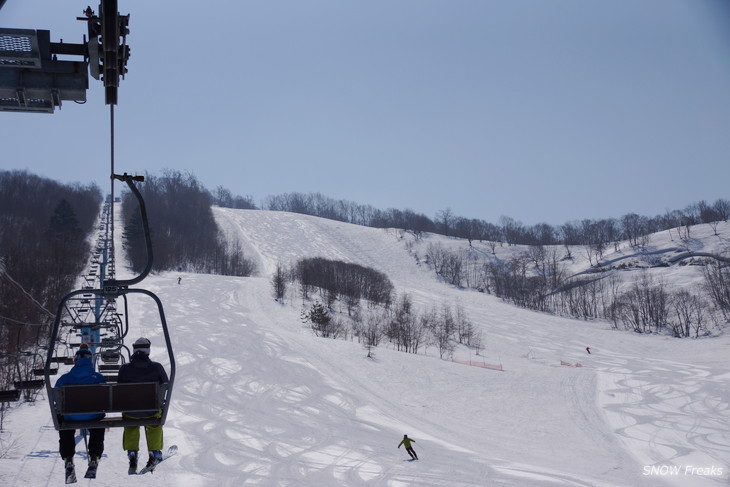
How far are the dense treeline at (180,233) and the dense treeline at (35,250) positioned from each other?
8.11 meters

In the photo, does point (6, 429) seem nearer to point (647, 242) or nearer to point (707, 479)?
point (707, 479)

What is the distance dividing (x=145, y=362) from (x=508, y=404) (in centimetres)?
3565

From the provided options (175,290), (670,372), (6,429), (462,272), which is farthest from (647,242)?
(6,429)

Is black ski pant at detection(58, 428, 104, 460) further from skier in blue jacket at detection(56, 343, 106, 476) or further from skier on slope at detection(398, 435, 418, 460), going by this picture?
skier on slope at detection(398, 435, 418, 460)

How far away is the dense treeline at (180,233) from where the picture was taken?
9881cm

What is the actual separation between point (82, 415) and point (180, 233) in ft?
455

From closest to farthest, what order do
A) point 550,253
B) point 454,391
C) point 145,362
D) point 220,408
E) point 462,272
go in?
point 145,362 → point 220,408 → point 454,391 → point 462,272 → point 550,253

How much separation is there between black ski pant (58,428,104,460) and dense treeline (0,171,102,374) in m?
6.57

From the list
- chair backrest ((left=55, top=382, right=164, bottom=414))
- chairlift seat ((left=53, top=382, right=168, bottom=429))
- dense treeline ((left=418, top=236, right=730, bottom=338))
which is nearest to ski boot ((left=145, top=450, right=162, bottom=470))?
chairlift seat ((left=53, top=382, right=168, bottom=429))

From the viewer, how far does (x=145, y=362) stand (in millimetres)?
8203

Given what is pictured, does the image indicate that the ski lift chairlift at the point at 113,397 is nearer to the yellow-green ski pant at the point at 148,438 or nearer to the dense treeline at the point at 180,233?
the yellow-green ski pant at the point at 148,438

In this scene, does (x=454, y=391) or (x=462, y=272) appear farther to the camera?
(x=462, y=272)

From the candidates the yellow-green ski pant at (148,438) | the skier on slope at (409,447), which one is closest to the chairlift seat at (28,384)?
the yellow-green ski pant at (148,438)

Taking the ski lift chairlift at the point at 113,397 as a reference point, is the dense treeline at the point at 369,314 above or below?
below
